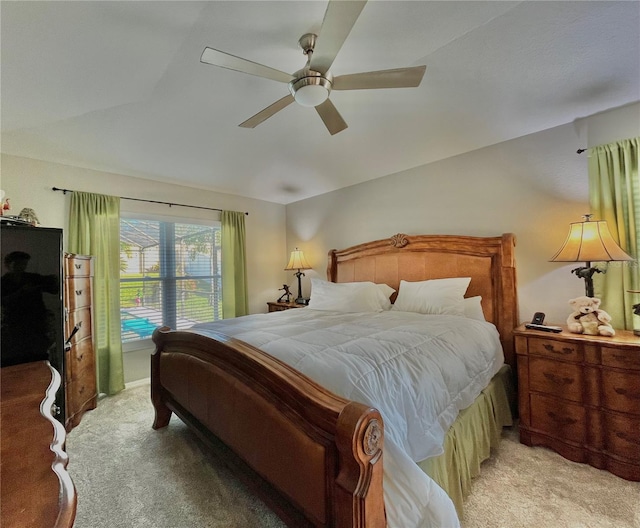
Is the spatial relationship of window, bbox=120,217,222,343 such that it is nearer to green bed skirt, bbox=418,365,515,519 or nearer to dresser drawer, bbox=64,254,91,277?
dresser drawer, bbox=64,254,91,277

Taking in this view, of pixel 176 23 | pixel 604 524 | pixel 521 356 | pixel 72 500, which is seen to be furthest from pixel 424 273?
pixel 72 500

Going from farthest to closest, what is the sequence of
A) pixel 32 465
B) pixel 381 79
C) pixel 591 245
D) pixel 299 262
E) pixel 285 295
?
pixel 285 295
pixel 299 262
pixel 591 245
pixel 381 79
pixel 32 465

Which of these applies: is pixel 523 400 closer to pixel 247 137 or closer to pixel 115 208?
pixel 247 137

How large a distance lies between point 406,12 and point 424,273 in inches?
87.7

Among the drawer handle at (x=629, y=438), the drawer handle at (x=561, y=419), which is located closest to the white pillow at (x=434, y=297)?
the drawer handle at (x=561, y=419)

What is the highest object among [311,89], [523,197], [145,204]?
[311,89]

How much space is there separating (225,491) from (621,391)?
2.46 metres

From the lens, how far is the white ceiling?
5.00 ft

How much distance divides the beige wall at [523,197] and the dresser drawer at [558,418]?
2.44ft

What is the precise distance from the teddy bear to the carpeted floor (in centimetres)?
86

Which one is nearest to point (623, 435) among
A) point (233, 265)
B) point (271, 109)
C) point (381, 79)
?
point (381, 79)

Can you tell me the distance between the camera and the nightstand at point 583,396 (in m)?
1.73

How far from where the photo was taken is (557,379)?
6.50 ft

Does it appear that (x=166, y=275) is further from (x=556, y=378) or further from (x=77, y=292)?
(x=556, y=378)
